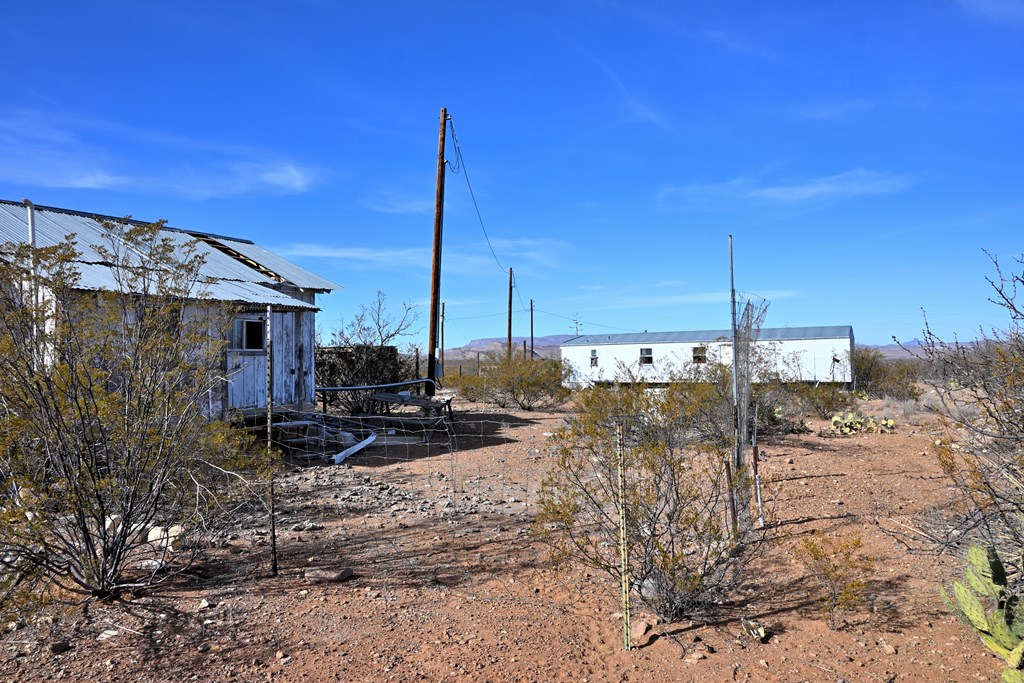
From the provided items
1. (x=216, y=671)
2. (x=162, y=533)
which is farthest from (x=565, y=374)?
(x=216, y=671)

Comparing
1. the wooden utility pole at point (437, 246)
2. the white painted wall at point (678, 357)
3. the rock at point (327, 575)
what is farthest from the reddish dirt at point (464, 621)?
the white painted wall at point (678, 357)

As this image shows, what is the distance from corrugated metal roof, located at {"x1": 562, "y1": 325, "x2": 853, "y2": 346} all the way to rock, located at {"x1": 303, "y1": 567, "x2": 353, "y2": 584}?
25625mm

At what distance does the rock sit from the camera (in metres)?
5.74

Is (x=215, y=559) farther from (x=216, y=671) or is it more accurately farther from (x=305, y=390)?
(x=305, y=390)

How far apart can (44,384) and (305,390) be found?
31.5 ft

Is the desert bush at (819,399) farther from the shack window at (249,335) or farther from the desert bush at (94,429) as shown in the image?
the desert bush at (94,429)

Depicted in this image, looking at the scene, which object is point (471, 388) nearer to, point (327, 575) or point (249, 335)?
point (249, 335)

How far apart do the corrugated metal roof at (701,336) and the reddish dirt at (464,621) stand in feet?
79.6

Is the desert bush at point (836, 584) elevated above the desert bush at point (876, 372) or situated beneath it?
situated beneath

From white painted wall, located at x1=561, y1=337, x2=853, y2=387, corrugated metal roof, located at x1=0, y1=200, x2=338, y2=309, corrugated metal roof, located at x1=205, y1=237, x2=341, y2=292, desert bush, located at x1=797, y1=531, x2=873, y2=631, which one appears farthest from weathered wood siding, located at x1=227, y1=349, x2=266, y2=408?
white painted wall, located at x1=561, y1=337, x2=853, y2=387

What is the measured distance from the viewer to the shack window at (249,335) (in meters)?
13.1

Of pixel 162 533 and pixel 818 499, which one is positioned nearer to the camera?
pixel 162 533

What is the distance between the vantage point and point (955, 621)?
4.97 m

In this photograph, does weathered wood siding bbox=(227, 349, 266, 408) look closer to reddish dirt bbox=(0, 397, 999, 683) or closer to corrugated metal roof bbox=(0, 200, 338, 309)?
corrugated metal roof bbox=(0, 200, 338, 309)
